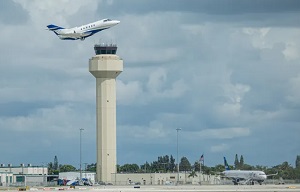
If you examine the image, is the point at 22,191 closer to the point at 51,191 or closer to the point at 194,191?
the point at 51,191

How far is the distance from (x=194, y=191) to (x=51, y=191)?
2487 cm

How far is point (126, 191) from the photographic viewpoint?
162 metres

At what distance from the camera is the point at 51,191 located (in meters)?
168

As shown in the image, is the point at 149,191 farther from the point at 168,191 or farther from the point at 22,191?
the point at 22,191

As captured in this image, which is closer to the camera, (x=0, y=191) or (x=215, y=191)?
(x=215, y=191)

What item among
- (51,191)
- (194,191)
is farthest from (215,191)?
(51,191)

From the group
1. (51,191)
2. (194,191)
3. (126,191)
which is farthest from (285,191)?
(51,191)

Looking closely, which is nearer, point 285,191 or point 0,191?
point 285,191

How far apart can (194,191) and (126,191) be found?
11.1 m

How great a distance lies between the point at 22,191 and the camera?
6590 inches

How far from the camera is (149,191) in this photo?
161m

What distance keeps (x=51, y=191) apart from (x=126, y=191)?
1406 centimetres

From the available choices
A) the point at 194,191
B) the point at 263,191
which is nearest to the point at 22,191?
the point at 194,191

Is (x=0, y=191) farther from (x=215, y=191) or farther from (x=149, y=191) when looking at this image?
(x=215, y=191)
